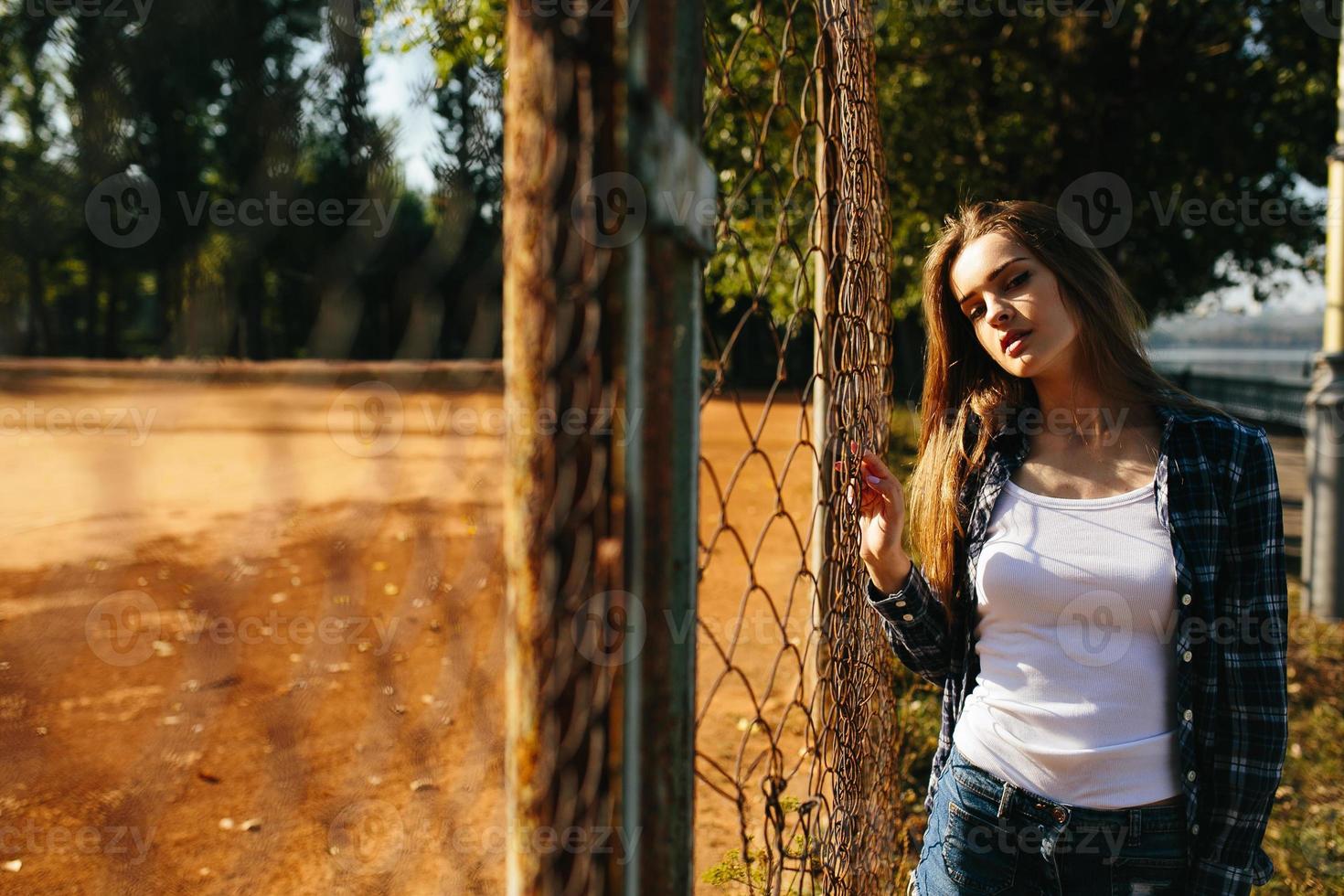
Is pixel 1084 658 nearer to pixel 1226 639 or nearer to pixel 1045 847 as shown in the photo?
pixel 1226 639

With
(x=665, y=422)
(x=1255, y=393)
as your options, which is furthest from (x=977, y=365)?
(x=1255, y=393)

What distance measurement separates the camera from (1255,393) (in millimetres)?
23078

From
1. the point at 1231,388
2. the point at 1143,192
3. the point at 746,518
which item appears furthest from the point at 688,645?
the point at 1231,388

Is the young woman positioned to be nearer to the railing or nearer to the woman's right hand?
the woman's right hand

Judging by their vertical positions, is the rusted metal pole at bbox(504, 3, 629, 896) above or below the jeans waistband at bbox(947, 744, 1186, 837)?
above

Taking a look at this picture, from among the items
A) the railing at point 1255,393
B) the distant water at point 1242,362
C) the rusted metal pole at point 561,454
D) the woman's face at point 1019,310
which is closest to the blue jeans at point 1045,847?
the woman's face at point 1019,310

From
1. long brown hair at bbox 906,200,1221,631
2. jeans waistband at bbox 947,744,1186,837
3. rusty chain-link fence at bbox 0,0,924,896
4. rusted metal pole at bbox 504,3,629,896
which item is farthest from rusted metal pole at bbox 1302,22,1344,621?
rusted metal pole at bbox 504,3,629,896

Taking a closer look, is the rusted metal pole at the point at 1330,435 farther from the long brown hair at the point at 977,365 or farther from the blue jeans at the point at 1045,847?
the blue jeans at the point at 1045,847

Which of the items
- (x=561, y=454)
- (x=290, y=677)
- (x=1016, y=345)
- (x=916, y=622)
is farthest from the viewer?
(x=290, y=677)

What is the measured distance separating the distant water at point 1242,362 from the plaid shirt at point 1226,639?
22455 mm

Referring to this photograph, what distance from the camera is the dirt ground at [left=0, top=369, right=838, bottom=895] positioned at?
315 cm

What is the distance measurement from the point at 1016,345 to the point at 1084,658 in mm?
588

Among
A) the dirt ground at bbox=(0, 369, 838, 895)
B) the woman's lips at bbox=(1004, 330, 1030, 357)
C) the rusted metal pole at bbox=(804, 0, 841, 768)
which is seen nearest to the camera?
the rusted metal pole at bbox=(804, 0, 841, 768)

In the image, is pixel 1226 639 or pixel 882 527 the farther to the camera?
pixel 882 527
